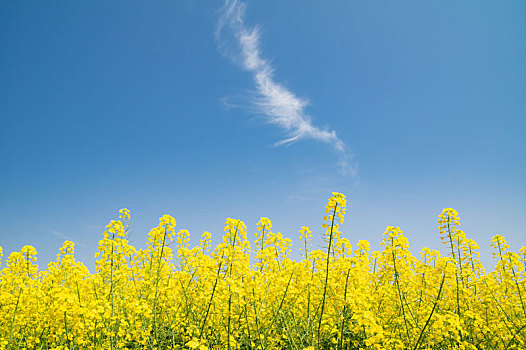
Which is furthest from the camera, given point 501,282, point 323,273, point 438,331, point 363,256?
point 501,282

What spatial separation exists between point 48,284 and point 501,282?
11303 mm

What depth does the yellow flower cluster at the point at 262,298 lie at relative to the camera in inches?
215

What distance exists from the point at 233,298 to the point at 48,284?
5193 millimetres

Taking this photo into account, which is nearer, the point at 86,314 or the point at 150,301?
the point at 86,314

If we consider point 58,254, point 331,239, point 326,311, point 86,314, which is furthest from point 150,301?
point 331,239

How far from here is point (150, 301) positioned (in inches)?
279

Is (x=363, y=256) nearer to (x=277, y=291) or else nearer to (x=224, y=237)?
(x=277, y=291)

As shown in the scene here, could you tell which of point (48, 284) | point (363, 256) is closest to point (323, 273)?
point (363, 256)

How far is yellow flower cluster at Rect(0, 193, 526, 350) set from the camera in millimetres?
5449

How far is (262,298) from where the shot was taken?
582 cm

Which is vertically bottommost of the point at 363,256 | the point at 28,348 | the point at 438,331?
the point at 28,348

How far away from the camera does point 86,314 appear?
5238 millimetres

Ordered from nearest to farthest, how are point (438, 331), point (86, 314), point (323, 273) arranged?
point (438, 331) → point (86, 314) → point (323, 273)

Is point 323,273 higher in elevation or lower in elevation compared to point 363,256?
lower
